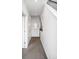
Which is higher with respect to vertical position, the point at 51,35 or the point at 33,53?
the point at 51,35

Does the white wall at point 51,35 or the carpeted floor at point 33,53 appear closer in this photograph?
the white wall at point 51,35

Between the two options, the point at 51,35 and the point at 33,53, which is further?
the point at 33,53

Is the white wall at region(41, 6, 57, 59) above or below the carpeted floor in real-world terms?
above

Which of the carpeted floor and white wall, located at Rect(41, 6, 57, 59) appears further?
the carpeted floor

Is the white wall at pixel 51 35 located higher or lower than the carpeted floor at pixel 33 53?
higher
